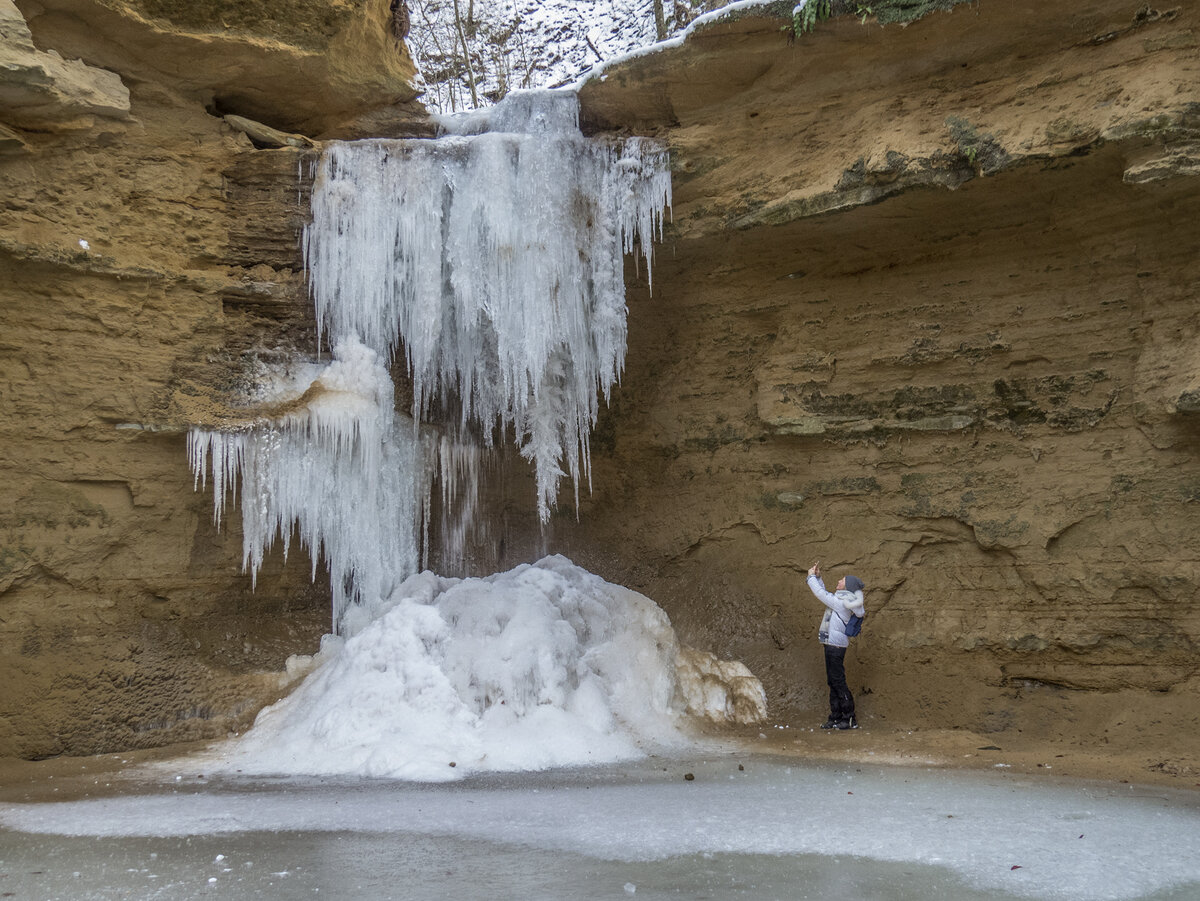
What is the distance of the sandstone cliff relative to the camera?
8.12 metres

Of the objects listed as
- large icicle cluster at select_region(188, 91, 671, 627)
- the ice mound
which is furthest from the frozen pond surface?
large icicle cluster at select_region(188, 91, 671, 627)

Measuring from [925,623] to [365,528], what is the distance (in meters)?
5.72

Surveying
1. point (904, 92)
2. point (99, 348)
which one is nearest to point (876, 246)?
point (904, 92)

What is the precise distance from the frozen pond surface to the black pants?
5.23 feet

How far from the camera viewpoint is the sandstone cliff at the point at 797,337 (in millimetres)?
8117

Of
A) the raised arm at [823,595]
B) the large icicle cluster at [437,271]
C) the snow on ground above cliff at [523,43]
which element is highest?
the snow on ground above cliff at [523,43]

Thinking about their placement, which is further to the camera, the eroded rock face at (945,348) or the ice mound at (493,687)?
the eroded rock face at (945,348)

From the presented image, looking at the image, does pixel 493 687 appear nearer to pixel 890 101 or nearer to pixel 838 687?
pixel 838 687

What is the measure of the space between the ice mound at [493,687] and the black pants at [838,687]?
798 mm

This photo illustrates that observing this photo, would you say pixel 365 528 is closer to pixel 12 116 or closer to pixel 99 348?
pixel 99 348

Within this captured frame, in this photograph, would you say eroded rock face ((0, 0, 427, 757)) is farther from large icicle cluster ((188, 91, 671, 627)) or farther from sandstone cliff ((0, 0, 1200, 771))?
large icicle cluster ((188, 91, 671, 627))

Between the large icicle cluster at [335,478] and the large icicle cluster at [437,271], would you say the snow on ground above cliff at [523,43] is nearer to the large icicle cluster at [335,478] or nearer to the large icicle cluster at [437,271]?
the large icicle cluster at [437,271]

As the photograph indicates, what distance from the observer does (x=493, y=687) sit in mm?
8469

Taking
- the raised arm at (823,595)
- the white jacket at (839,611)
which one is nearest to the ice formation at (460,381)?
the white jacket at (839,611)
